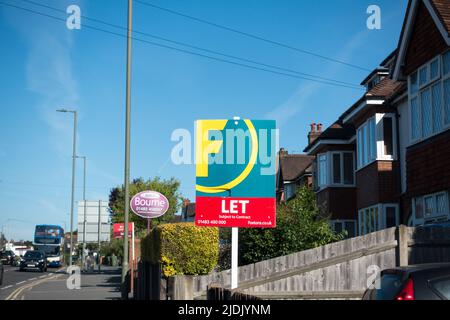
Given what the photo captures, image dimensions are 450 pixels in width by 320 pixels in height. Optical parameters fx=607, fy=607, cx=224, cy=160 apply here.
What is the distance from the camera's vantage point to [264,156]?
8242 mm

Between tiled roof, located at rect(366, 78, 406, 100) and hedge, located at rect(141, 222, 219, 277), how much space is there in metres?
11.2

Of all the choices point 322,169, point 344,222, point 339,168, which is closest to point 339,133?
point 339,168

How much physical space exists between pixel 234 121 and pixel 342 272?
5999mm

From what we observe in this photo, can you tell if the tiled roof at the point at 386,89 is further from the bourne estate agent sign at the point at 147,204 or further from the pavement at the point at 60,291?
the pavement at the point at 60,291

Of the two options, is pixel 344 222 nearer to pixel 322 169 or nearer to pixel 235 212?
pixel 322 169

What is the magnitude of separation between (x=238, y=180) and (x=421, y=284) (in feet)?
8.92

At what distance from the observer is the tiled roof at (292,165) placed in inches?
Result: 1774

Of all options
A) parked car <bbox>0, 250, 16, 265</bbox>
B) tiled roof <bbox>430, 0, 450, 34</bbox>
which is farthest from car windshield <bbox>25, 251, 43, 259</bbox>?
tiled roof <bbox>430, 0, 450, 34</bbox>

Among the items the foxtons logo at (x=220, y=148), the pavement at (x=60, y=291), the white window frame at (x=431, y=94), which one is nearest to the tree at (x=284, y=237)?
the white window frame at (x=431, y=94)

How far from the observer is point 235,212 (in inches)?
324

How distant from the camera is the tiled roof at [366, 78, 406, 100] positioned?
20.7 meters

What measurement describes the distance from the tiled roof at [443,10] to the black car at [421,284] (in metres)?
8.60
